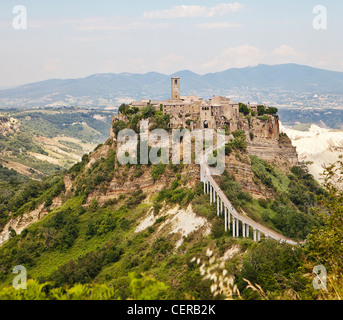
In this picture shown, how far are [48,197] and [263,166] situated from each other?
26724mm

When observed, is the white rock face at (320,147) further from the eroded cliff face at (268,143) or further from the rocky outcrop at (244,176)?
the rocky outcrop at (244,176)

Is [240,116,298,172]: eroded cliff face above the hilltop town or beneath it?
beneath

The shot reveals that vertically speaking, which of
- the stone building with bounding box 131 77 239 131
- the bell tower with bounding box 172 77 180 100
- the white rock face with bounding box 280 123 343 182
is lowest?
the white rock face with bounding box 280 123 343 182

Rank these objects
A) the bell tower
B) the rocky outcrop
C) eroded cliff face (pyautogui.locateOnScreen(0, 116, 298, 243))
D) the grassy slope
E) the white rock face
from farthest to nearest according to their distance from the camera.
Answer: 1. the white rock face
2. the bell tower
3. eroded cliff face (pyautogui.locateOnScreen(0, 116, 298, 243))
4. the rocky outcrop
5. the grassy slope

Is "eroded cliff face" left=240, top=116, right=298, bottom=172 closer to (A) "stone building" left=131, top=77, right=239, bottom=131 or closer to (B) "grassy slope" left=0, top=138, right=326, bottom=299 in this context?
(A) "stone building" left=131, top=77, right=239, bottom=131

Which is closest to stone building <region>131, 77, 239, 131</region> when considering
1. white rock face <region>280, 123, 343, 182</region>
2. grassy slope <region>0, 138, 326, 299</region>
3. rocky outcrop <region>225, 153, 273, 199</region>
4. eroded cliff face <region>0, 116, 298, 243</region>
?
eroded cliff face <region>0, 116, 298, 243</region>

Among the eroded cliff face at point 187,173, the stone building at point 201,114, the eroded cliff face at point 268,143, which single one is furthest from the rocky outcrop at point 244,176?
the eroded cliff face at point 268,143

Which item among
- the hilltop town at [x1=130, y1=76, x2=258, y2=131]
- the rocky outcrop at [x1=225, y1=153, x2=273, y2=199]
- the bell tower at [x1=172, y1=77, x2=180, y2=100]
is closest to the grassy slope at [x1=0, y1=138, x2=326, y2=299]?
the rocky outcrop at [x1=225, y1=153, x2=273, y2=199]

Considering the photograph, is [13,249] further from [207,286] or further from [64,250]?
[207,286]

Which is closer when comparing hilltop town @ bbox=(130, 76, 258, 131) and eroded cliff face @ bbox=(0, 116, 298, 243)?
eroded cliff face @ bbox=(0, 116, 298, 243)

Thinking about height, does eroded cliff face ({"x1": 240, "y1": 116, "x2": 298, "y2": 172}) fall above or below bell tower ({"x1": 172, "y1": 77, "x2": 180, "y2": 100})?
below

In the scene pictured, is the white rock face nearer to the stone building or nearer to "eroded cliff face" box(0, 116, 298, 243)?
"eroded cliff face" box(0, 116, 298, 243)

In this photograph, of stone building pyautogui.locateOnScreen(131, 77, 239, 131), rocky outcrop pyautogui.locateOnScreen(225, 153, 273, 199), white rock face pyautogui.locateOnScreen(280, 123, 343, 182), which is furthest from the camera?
white rock face pyautogui.locateOnScreen(280, 123, 343, 182)

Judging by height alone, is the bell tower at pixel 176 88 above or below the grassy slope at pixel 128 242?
above
